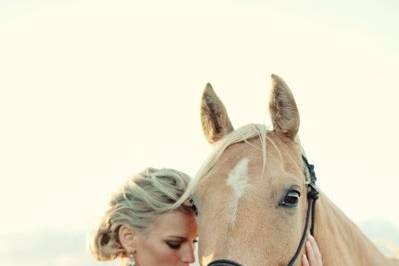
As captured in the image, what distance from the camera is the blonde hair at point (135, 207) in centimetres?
489

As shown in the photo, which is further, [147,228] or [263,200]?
[147,228]

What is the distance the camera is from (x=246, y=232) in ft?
12.3

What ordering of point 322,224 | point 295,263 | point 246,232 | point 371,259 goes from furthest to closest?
1. point 371,259
2. point 322,224
3. point 295,263
4. point 246,232

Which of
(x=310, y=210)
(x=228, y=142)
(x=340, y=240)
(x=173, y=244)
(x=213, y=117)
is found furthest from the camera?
(x=173, y=244)

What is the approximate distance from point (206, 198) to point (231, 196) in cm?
26

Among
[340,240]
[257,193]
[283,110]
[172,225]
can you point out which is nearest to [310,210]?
[340,240]

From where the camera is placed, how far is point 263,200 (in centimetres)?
389

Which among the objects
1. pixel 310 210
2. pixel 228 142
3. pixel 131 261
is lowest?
pixel 131 261

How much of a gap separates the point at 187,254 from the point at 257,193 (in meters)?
1.14

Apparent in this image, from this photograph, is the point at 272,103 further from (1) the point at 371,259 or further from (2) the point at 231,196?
(1) the point at 371,259

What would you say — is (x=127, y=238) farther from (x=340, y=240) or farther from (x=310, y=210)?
(x=340, y=240)

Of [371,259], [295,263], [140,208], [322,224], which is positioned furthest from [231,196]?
[371,259]

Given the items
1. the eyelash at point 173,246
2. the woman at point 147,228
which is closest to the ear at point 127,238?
the woman at point 147,228

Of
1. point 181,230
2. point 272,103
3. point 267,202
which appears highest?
point 272,103
